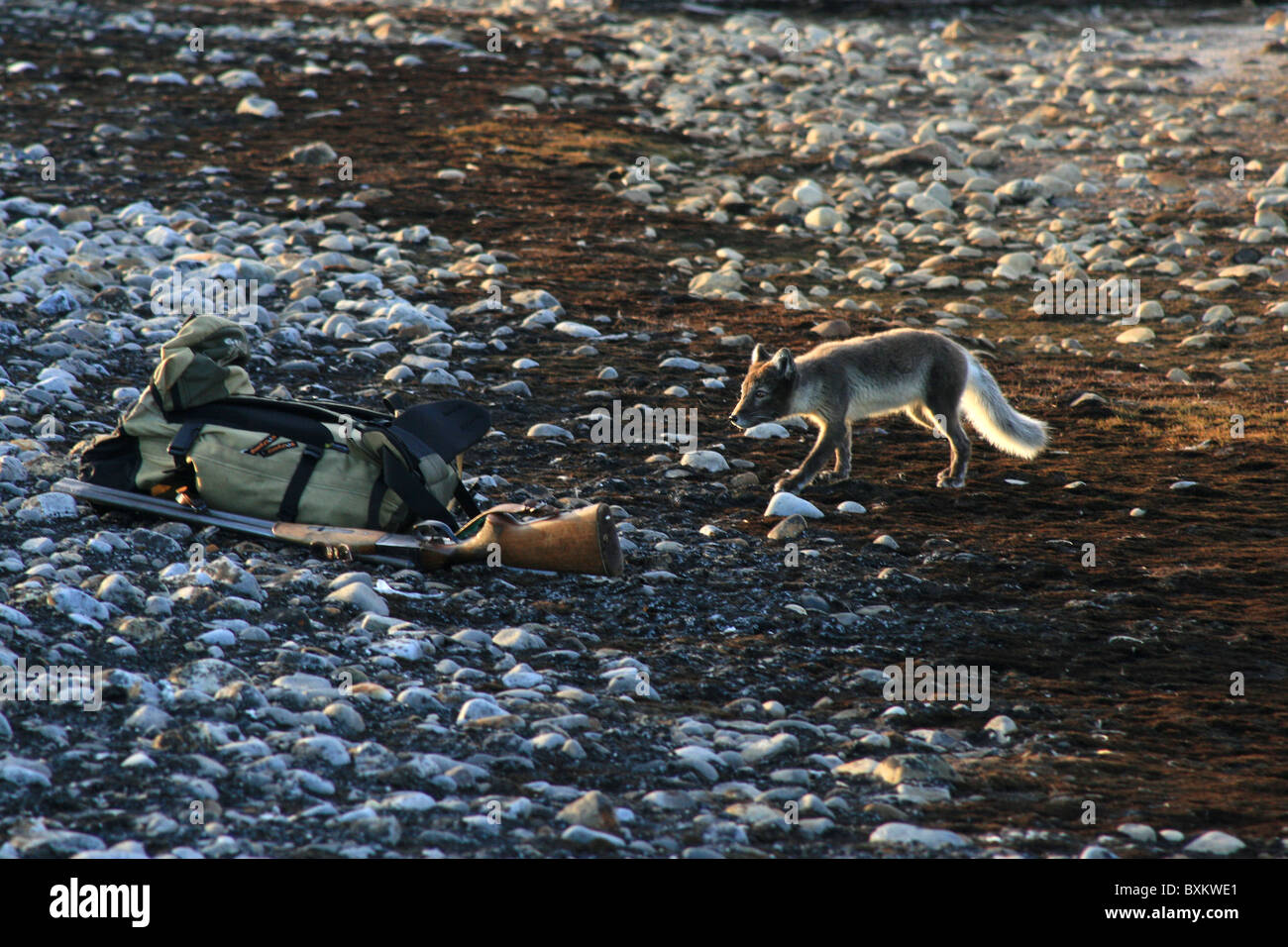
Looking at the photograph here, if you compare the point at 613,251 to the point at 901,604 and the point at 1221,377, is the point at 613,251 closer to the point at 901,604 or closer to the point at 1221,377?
the point at 1221,377

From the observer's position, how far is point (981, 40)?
760 inches

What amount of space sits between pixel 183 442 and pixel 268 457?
1.31 feet

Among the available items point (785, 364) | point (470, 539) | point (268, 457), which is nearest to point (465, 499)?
point (470, 539)

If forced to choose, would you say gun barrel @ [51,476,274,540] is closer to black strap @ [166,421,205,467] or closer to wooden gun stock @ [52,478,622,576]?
wooden gun stock @ [52,478,622,576]

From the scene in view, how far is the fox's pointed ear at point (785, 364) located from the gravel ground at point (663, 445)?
60 centimetres

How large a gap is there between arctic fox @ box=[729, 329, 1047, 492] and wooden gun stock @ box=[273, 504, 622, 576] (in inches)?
88.1

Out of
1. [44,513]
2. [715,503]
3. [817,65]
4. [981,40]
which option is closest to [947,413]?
[715,503]

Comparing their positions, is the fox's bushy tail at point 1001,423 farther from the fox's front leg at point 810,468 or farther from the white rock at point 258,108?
the white rock at point 258,108

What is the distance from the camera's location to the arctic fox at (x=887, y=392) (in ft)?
26.5

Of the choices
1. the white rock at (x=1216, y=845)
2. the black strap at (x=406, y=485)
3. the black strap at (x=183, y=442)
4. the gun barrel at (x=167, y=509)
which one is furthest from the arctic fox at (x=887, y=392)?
the white rock at (x=1216, y=845)

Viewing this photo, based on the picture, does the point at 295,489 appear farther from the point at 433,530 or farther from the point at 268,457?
the point at 433,530

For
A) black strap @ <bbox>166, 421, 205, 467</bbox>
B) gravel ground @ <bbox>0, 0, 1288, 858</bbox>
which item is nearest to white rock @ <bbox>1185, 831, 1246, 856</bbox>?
gravel ground @ <bbox>0, 0, 1288, 858</bbox>

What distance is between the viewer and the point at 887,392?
8242mm

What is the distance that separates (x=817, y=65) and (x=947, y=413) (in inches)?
432
